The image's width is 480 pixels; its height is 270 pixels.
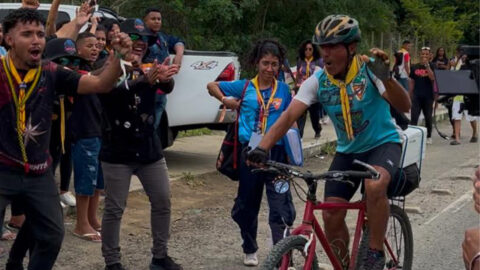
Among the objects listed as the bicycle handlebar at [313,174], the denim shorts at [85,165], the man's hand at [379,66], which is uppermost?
the man's hand at [379,66]

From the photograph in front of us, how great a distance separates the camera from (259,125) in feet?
19.8

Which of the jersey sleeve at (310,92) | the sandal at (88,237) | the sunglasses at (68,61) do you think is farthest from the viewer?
the sandal at (88,237)

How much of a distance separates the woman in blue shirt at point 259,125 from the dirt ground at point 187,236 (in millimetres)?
434

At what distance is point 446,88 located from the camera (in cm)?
315

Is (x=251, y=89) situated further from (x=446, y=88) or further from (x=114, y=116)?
(x=446, y=88)

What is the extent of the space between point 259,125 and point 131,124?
40.4 inches

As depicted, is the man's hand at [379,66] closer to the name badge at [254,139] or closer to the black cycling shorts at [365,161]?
the black cycling shorts at [365,161]

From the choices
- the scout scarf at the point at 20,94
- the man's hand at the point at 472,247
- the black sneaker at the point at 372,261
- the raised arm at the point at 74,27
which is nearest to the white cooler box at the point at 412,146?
the black sneaker at the point at 372,261

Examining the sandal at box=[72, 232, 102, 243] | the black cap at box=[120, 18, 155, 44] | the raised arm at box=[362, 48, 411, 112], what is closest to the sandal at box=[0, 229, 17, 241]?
the sandal at box=[72, 232, 102, 243]

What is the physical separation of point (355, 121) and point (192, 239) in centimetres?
259

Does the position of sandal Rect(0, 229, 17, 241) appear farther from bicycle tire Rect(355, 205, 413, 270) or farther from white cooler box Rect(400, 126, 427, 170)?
white cooler box Rect(400, 126, 427, 170)

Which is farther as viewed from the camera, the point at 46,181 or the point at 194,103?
the point at 194,103

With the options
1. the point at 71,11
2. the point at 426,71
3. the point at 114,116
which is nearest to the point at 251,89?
the point at 114,116

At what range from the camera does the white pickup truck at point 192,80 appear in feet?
29.1
